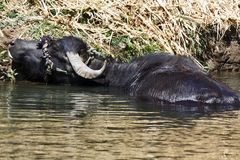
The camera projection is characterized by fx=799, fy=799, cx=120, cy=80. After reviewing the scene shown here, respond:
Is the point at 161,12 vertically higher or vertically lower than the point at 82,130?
higher

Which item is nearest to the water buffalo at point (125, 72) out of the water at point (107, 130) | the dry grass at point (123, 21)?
the water at point (107, 130)

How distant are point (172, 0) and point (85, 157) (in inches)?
406

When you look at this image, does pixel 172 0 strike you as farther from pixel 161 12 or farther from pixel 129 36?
pixel 129 36

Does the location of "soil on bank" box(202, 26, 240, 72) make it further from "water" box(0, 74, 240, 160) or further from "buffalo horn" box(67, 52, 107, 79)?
"water" box(0, 74, 240, 160)

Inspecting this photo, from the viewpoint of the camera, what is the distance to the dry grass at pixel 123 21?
14078mm

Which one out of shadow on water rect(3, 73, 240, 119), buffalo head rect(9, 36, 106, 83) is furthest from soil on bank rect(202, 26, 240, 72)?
buffalo head rect(9, 36, 106, 83)

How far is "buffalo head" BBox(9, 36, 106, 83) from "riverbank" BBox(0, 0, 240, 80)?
0.53 meters

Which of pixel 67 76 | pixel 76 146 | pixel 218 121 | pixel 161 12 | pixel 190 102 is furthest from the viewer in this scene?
pixel 161 12

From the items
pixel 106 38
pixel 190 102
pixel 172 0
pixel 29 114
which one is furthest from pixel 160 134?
pixel 172 0

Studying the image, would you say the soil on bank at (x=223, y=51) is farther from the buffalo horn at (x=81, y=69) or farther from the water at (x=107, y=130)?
the water at (x=107, y=130)

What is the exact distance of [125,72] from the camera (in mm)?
11898

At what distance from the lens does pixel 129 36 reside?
14438 millimetres

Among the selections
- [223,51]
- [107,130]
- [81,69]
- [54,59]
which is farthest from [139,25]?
[107,130]

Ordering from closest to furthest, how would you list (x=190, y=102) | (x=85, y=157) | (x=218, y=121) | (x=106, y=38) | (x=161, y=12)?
(x=85, y=157)
(x=218, y=121)
(x=190, y=102)
(x=106, y=38)
(x=161, y=12)
